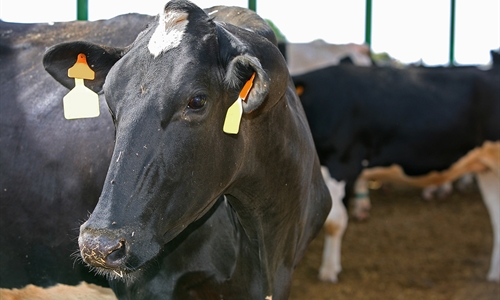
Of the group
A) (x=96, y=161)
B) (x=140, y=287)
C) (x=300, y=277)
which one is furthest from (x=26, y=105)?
(x=300, y=277)

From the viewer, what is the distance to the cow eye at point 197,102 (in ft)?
6.65

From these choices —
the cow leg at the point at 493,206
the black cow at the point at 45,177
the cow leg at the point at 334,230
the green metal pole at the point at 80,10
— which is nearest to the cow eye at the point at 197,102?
the black cow at the point at 45,177

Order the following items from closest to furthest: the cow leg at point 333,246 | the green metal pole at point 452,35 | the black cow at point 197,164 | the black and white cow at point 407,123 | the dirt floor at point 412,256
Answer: the black cow at point 197,164 → the dirt floor at point 412,256 → the cow leg at point 333,246 → the black and white cow at point 407,123 → the green metal pole at point 452,35

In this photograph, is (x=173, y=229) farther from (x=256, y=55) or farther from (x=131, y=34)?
(x=131, y=34)

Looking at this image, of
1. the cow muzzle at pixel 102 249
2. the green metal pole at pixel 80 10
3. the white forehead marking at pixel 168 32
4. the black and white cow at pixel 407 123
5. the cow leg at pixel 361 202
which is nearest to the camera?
the cow muzzle at pixel 102 249

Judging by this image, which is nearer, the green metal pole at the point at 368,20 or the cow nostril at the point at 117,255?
the cow nostril at the point at 117,255

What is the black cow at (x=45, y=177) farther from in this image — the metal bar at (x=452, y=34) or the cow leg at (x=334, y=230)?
the metal bar at (x=452, y=34)

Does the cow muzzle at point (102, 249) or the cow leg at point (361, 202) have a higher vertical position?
the cow muzzle at point (102, 249)

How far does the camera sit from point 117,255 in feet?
6.19

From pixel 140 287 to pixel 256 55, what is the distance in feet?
3.46

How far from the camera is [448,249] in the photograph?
23.4 feet

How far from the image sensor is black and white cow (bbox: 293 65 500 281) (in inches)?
258

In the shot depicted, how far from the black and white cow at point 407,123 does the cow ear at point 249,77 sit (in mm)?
4384

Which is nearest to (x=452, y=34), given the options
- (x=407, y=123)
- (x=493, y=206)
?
(x=407, y=123)
